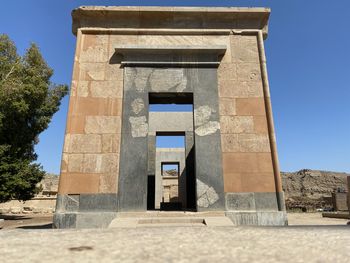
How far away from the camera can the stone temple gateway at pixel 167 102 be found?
6121 millimetres

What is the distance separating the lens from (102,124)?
6570 mm

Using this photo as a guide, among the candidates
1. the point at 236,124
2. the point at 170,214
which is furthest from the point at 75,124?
the point at 236,124

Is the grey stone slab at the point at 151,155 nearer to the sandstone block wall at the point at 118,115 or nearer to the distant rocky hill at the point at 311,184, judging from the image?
the sandstone block wall at the point at 118,115

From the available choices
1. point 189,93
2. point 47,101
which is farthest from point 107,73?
point 47,101

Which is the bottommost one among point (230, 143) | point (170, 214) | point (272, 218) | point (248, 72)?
point (272, 218)

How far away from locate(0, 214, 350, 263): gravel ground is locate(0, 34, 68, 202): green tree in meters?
13.1

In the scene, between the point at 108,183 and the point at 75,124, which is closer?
the point at 108,183

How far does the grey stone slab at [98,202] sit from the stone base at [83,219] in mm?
126

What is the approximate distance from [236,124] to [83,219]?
3.99m

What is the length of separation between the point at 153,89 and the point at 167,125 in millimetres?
7574

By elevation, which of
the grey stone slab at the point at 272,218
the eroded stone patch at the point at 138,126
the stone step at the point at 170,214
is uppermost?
the eroded stone patch at the point at 138,126

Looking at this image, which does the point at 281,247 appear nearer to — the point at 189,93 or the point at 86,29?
the point at 189,93

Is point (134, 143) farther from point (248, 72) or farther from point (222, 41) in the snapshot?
point (222, 41)

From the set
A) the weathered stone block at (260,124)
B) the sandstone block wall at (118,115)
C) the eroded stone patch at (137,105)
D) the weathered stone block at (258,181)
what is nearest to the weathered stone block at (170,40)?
the sandstone block wall at (118,115)
